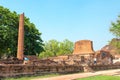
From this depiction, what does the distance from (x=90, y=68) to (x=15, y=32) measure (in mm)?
20438

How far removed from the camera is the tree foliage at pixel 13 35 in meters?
44.7

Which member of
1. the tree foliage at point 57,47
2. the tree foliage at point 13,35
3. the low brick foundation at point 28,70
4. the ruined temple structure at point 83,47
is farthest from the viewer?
the tree foliage at point 57,47

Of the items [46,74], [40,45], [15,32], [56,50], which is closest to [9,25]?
[15,32]

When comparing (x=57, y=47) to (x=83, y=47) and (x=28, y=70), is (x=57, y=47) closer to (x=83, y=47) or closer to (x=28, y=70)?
(x=83, y=47)

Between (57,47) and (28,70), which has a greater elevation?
(57,47)

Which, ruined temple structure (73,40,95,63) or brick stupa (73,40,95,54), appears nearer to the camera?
ruined temple structure (73,40,95,63)

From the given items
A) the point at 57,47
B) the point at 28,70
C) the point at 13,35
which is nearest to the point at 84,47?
the point at 13,35

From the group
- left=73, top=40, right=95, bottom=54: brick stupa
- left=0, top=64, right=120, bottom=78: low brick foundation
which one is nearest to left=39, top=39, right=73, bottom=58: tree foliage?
left=73, top=40, right=95, bottom=54: brick stupa

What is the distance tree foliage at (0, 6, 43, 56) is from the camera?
4469 centimetres

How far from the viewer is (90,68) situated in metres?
30.7

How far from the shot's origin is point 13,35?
45.5 metres

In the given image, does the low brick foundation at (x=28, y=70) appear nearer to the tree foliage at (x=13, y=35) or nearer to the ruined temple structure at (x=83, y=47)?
the tree foliage at (x=13, y=35)

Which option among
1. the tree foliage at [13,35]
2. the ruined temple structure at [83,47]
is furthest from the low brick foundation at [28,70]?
the ruined temple structure at [83,47]

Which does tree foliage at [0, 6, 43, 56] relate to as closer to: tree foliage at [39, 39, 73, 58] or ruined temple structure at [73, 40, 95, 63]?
ruined temple structure at [73, 40, 95, 63]
